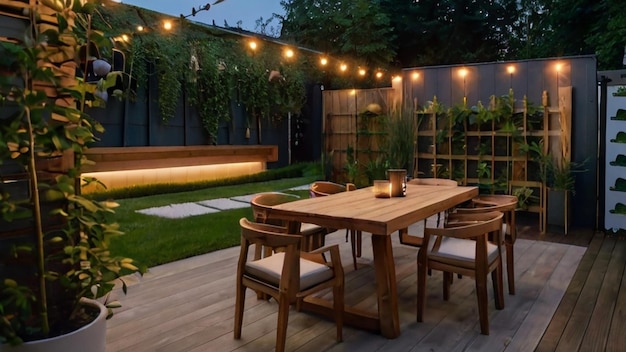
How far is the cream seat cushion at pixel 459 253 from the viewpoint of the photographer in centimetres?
252

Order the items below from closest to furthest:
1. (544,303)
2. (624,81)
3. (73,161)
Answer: (73,161), (544,303), (624,81)

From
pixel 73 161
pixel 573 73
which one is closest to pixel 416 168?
pixel 573 73

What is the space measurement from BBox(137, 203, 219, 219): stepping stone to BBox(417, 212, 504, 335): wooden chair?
10.9ft

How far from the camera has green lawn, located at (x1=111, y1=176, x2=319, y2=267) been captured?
385 cm

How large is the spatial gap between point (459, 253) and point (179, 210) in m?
3.88

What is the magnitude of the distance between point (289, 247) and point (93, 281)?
0.81 meters

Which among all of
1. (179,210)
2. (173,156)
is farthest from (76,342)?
(173,156)

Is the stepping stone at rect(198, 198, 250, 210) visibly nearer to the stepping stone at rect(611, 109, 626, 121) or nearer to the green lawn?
the green lawn

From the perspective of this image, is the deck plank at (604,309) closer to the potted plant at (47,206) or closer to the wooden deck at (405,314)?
the wooden deck at (405,314)

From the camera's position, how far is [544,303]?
2.86m

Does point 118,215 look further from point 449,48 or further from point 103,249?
point 449,48

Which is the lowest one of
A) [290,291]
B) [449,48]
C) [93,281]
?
[290,291]

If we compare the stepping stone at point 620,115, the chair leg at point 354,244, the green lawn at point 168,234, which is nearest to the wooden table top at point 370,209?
the chair leg at point 354,244

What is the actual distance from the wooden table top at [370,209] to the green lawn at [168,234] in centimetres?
Result: 149
